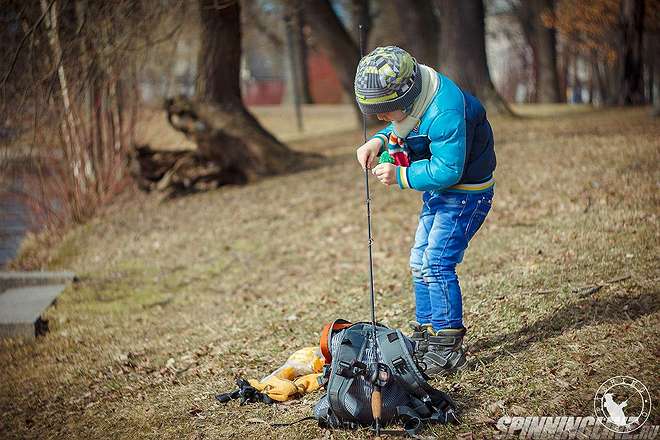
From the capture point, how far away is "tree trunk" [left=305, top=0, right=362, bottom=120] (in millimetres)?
16203

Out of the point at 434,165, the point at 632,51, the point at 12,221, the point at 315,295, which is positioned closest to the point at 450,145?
the point at 434,165

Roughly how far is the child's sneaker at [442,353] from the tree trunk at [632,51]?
1636 centimetres

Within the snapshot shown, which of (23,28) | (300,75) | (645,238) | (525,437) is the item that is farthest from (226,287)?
(300,75)

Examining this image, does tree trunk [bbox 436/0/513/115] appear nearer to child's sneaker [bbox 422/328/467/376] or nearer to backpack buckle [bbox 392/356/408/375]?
child's sneaker [bbox 422/328/467/376]

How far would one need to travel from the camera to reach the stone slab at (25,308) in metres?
6.86

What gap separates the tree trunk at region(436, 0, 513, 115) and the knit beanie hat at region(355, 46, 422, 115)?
10.6m

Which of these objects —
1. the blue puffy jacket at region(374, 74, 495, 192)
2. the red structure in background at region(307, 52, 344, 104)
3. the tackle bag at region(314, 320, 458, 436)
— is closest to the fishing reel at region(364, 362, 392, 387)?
the tackle bag at region(314, 320, 458, 436)

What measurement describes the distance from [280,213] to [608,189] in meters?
4.11

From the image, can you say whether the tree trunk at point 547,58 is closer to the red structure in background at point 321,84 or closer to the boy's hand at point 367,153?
the red structure in background at point 321,84

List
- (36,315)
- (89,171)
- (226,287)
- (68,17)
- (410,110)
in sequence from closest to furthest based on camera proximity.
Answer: (410,110) < (36,315) < (226,287) < (68,17) < (89,171)

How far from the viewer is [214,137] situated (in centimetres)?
1199

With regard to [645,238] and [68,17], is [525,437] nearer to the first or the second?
[645,238]

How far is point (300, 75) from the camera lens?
33094 millimetres

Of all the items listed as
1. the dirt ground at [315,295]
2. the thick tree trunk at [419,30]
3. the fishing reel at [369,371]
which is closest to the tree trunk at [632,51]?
the thick tree trunk at [419,30]
